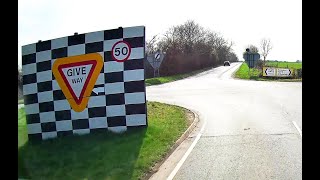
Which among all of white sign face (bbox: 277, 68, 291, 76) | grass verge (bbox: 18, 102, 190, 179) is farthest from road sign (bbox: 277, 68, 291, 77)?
grass verge (bbox: 18, 102, 190, 179)

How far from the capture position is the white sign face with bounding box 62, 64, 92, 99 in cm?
854

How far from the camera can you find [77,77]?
8.59 metres

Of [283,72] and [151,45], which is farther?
[151,45]

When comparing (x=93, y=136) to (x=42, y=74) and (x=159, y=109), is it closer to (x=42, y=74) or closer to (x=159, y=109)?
(x=42, y=74)

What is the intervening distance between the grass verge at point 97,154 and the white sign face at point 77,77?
107 centimetres

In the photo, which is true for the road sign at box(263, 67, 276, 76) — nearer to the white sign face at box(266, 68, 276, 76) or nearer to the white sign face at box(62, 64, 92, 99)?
the white sign face at box(266, 68, 276, 76)

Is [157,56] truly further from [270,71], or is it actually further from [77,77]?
[77,77]

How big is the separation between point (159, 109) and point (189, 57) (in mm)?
46097

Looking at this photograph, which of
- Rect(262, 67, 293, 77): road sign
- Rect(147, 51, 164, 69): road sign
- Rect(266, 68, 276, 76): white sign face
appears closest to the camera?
Rect(147, 51, 164, 69): road sign

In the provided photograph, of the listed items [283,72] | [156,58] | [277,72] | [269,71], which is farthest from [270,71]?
[156,58]

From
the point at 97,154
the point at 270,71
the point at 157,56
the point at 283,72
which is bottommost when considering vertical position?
the point at 97,154

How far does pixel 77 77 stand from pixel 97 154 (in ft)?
7.47
